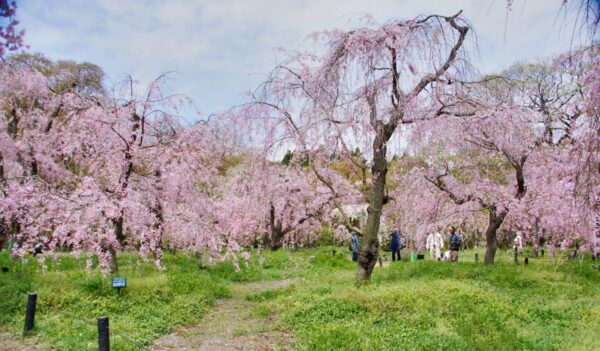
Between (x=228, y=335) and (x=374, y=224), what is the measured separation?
16.9 feet

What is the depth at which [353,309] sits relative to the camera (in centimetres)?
926

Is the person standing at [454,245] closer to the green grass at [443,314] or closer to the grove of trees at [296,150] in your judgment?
the grove of trees at [296,150]

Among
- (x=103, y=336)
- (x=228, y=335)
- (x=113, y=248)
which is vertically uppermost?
(x=113, y=248)

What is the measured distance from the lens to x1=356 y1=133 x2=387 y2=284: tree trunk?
1235cm

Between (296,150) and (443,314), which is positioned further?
(296,150)

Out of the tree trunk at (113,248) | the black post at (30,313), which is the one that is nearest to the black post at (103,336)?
the black post at (30,313)

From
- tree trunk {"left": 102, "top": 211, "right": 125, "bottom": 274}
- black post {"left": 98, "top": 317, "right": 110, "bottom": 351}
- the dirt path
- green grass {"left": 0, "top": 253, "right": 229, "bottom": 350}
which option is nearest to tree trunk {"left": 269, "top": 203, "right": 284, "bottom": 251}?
green grass {"left": 0, "top": 253, "right": 229, "bottom": 350}

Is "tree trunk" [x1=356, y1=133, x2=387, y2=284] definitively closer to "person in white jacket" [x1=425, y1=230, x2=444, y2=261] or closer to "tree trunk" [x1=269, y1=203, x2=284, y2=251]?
"person in white jacket" [x1=425, y1=230, x2=444, y2=261]

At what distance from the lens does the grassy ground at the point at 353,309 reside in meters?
7.43

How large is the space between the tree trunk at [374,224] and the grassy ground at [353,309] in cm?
65

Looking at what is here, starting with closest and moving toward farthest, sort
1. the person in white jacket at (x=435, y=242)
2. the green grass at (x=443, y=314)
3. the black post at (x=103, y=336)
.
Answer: the black post at (x=103, y=336), the green grass at (x=443, y=314), the person in white jacket at (x=435, y=242)

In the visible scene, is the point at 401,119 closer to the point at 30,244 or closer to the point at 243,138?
the point at 243,138

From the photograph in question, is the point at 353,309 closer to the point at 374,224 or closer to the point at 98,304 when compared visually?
the point at 374,224

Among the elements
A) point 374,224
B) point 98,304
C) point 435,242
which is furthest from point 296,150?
point 435,242
